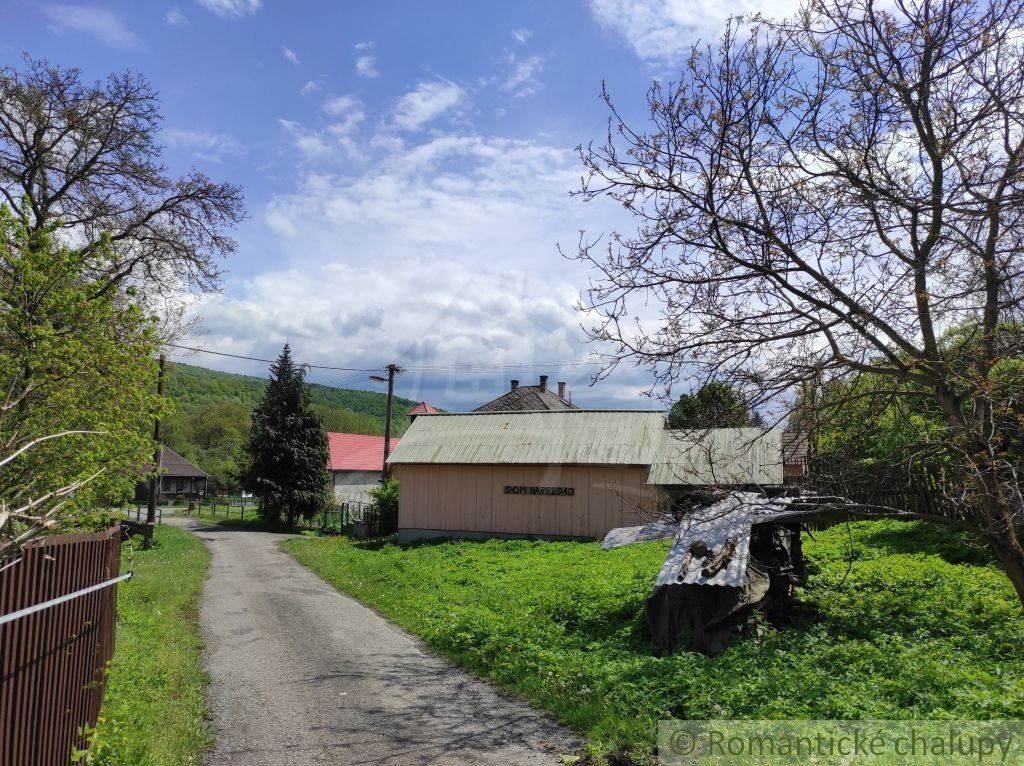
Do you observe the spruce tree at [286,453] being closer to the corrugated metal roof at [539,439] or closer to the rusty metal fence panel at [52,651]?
the corrugated metal roof at [539,439]

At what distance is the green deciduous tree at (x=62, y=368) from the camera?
9312 millimetres

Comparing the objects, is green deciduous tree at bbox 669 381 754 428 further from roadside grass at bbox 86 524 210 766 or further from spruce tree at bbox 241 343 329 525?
spruce tree at bbox 241 343 329 525

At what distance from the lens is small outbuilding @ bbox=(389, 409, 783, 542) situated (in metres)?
22.4

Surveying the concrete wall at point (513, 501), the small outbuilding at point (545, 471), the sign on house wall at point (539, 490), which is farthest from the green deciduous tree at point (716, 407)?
the sign on house wall at point (539, 490)

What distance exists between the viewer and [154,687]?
281 inches

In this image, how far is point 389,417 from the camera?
3600cm

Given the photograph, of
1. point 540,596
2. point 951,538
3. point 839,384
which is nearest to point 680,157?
point 839,384

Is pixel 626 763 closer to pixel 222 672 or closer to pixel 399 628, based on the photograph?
pixel 222 672

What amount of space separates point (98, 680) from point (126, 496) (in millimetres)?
8387

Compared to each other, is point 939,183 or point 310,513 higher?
point 939,183

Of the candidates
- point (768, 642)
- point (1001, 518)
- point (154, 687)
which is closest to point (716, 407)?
point (768, 642)

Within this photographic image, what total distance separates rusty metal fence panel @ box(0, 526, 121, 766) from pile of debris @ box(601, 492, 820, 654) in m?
5.91

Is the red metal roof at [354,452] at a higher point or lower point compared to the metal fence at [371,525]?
higher

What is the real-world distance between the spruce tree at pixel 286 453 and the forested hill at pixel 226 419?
72.8 ft
